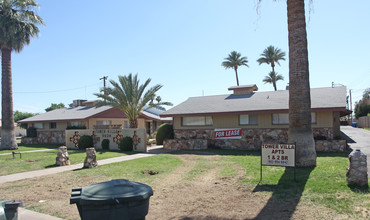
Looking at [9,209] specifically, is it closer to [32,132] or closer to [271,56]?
[32,132]

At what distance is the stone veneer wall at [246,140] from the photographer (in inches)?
675

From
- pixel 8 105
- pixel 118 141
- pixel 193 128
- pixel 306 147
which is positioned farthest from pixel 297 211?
pixel 8 105

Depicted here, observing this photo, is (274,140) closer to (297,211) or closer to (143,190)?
(297,211)

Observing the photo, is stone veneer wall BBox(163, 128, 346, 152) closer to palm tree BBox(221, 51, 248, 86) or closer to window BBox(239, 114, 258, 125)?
window BBox(239, 114, 258, 125)

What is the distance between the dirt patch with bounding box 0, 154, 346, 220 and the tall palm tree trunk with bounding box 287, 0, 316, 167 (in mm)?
2465

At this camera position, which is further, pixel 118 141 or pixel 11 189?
pixel 118 141

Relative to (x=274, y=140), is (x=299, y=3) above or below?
above

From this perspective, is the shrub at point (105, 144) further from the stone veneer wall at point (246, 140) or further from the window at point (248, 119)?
the window at point (248, 119)

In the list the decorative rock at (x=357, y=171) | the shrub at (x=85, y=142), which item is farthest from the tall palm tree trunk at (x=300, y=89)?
the shrub at (x=85, y=142)

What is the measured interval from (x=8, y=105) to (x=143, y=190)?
26.7m

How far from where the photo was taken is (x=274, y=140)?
19359mm

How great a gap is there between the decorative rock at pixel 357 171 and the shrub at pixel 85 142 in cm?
2017

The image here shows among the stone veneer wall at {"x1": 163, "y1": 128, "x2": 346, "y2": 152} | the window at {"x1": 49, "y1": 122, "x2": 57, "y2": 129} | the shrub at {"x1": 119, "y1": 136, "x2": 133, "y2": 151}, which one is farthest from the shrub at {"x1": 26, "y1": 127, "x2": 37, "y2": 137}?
the stone veneer wall at {"x1": 163, "y1": 128, "x2": 346, "y2": 152}

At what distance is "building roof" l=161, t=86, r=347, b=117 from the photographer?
59.9 feet
